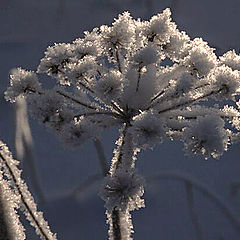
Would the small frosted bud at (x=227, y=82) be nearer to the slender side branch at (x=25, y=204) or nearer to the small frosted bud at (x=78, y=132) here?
the small frosted bud at (x=78, y=132)

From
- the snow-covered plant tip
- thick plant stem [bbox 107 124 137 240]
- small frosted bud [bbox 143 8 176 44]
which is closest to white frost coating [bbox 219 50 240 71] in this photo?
the snow-covered plant tip

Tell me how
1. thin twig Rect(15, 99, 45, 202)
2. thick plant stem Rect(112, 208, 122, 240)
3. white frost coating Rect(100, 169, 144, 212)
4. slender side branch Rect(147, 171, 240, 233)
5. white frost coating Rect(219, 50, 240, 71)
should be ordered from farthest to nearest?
1. slender side branch Rect(147, 171, 240, 233)
2. thin twig Rect(15, 99, 45, 202)
3. white frost coating Rect(219, 50, 240, 71)
4. thick plant stem Rect(112, 208, 122, 240)
5. white frost coating Rect(100, 169, 144, 212)

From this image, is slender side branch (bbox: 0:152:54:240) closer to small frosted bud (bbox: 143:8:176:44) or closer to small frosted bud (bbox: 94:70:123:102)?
small frosted bud (bbox: 94:70:123:102)

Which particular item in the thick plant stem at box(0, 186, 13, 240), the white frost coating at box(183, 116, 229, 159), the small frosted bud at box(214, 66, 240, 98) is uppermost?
the small frosted bud at box(214, 66, 240, 98)

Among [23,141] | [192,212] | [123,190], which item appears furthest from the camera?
[192,212]

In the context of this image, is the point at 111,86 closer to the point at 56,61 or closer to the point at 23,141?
the point at 56,61

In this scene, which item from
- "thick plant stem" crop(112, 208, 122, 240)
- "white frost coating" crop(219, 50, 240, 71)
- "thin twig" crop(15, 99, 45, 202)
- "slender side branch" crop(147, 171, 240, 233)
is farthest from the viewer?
"slender side branch" crop(147, 171, 240, 233)

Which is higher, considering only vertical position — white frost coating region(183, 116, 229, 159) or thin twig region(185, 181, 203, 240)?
thin twig region(185, 181, 203, 240)

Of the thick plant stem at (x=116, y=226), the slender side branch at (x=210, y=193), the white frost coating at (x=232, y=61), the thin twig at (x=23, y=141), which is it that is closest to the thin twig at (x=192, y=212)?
the slender side branch at (x=210, y=193)

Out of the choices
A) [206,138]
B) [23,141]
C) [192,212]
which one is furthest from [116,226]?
[192,212]
